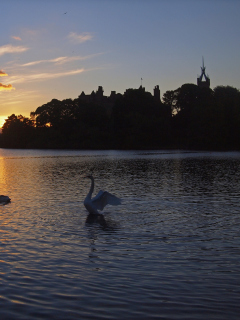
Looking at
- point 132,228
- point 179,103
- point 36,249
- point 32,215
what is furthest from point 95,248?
point 179,103

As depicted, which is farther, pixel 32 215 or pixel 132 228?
pixel 32 215

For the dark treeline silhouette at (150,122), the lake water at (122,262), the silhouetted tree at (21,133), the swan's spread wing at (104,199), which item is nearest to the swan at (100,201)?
the swan's spread wing at (104,199)

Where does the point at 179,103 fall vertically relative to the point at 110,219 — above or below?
above

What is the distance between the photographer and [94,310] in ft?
23.9

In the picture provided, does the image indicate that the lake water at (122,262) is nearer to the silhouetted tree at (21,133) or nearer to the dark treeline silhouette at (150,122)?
the dark treeline silhouette at (150,122)

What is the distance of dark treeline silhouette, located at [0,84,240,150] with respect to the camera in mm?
110562

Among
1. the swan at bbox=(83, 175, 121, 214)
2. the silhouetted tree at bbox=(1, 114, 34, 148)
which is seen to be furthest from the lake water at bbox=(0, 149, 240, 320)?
the silhouetted tree at bbox=(1, 114, 34, 148)

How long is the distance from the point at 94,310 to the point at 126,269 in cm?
219

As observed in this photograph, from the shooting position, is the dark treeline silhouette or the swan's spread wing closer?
the swan's spread wing

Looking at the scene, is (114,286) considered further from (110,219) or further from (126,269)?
(110,219)

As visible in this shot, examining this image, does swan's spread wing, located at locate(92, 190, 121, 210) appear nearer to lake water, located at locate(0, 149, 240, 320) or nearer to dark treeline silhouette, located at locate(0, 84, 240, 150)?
lake water, located at locate(0, 149, 240, 320)

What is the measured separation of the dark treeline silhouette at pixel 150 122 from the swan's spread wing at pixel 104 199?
311 feet

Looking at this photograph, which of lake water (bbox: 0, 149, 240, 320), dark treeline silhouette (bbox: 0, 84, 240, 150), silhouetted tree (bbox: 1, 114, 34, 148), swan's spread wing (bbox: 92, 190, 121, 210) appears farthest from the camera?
silhouetted tree (bbox: 1, 114, 34, 148)

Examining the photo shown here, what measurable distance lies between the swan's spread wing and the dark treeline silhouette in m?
94.9
